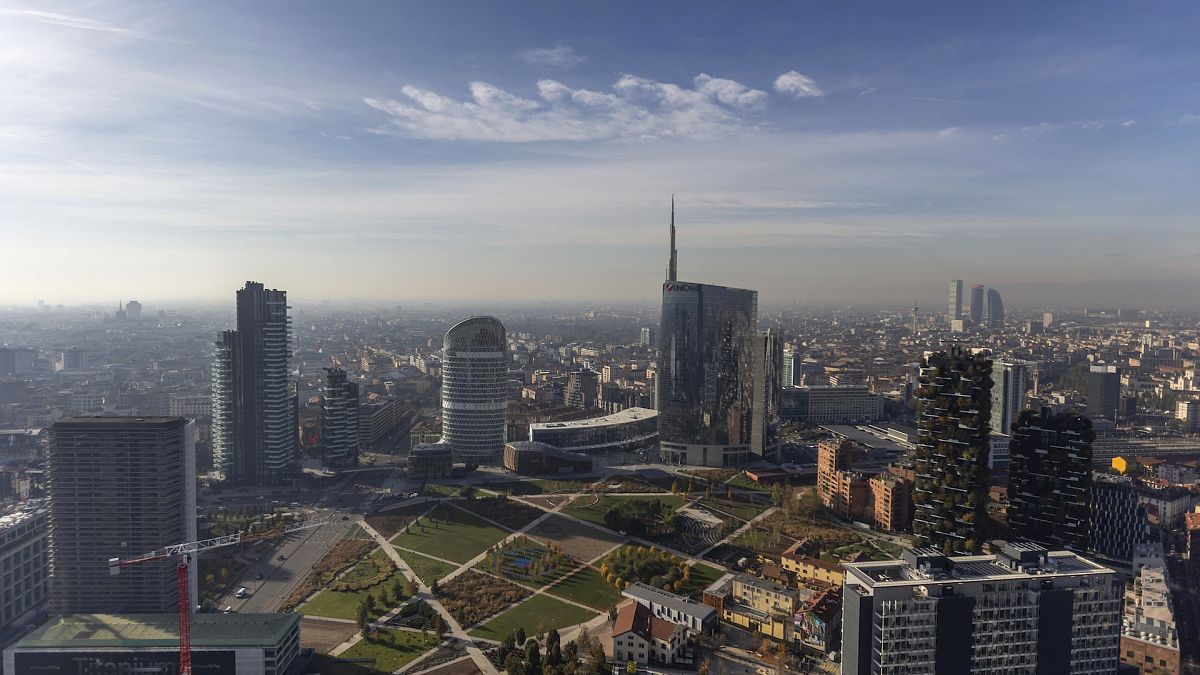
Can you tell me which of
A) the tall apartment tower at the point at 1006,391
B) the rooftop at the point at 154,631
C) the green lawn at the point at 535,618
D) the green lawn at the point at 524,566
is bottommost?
the green lawn at the point at 535,618

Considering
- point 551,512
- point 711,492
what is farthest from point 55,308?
point 711,492

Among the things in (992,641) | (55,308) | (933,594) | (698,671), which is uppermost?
(55,308)

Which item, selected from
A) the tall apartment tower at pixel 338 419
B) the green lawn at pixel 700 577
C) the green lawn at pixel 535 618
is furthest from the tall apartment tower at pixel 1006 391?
the tall apartment tower at pixel 338 419

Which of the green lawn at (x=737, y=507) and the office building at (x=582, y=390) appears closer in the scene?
the green lawn at (x=737, y=507)

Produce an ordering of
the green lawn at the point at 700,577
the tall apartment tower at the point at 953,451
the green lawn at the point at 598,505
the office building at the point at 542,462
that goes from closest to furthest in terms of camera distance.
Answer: the tall apartment tower at the point at 953,451 → the green lawn at the point at 700,577 → the green lawn at the point at 598,505 → the office building at the point at 542,462

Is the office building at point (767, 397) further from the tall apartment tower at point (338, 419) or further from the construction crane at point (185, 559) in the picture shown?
the construction crane at point (185, 559)

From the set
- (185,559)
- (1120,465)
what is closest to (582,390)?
(1120,465)

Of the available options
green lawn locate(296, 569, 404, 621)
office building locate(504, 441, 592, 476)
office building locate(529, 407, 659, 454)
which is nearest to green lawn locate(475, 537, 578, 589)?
green lawn locate(296, 569, 404, 621)

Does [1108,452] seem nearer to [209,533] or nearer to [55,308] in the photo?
[209,533]
